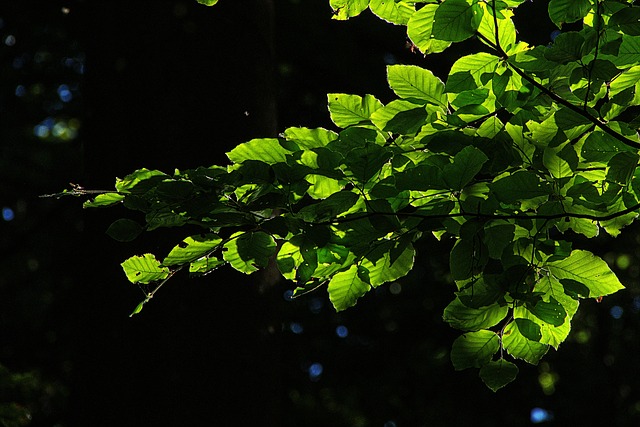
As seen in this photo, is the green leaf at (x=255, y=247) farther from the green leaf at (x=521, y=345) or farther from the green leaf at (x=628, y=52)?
the green leaf at (x=628, y=52)

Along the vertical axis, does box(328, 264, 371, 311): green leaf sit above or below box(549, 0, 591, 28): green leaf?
below

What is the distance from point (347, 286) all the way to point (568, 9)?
2.50ft

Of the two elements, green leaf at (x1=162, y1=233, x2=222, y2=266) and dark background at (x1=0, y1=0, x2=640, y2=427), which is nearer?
green leaf at (x1=162, y1=233, x2=222, y2=266)

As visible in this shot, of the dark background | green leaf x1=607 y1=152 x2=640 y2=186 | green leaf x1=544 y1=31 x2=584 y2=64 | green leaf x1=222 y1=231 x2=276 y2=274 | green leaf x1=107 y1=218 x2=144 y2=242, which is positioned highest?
green leaf x1=544 y1=31 x2=584 y2=64

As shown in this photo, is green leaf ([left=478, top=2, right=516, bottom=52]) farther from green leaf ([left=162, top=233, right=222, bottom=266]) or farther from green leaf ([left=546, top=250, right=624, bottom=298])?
green leaf ([left=162, top=233, right=222, bottom=266])

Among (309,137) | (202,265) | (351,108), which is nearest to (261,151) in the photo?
(309,137)

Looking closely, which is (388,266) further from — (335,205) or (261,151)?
(261,151)

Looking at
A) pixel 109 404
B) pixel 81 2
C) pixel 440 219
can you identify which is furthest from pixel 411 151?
pixel 81 2

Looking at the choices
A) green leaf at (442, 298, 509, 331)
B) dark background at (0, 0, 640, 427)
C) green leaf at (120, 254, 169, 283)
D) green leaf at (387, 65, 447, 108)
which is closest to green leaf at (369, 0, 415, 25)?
green leaf at (387, 65, 447, 108)

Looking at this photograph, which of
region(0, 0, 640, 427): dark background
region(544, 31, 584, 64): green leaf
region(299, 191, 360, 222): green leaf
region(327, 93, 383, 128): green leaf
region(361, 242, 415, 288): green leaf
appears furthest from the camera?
region(0, 0, 640, 427): dark background

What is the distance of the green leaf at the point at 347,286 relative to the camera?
1655 mm

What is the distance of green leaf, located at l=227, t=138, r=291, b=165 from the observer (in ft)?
4.77

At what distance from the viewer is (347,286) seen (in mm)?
1658

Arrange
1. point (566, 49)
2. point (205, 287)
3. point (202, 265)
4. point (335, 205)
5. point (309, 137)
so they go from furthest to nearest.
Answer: point (205, 287) < point (202, 265) < point (309, 137) < point (335, 205) < point (566, 49)
